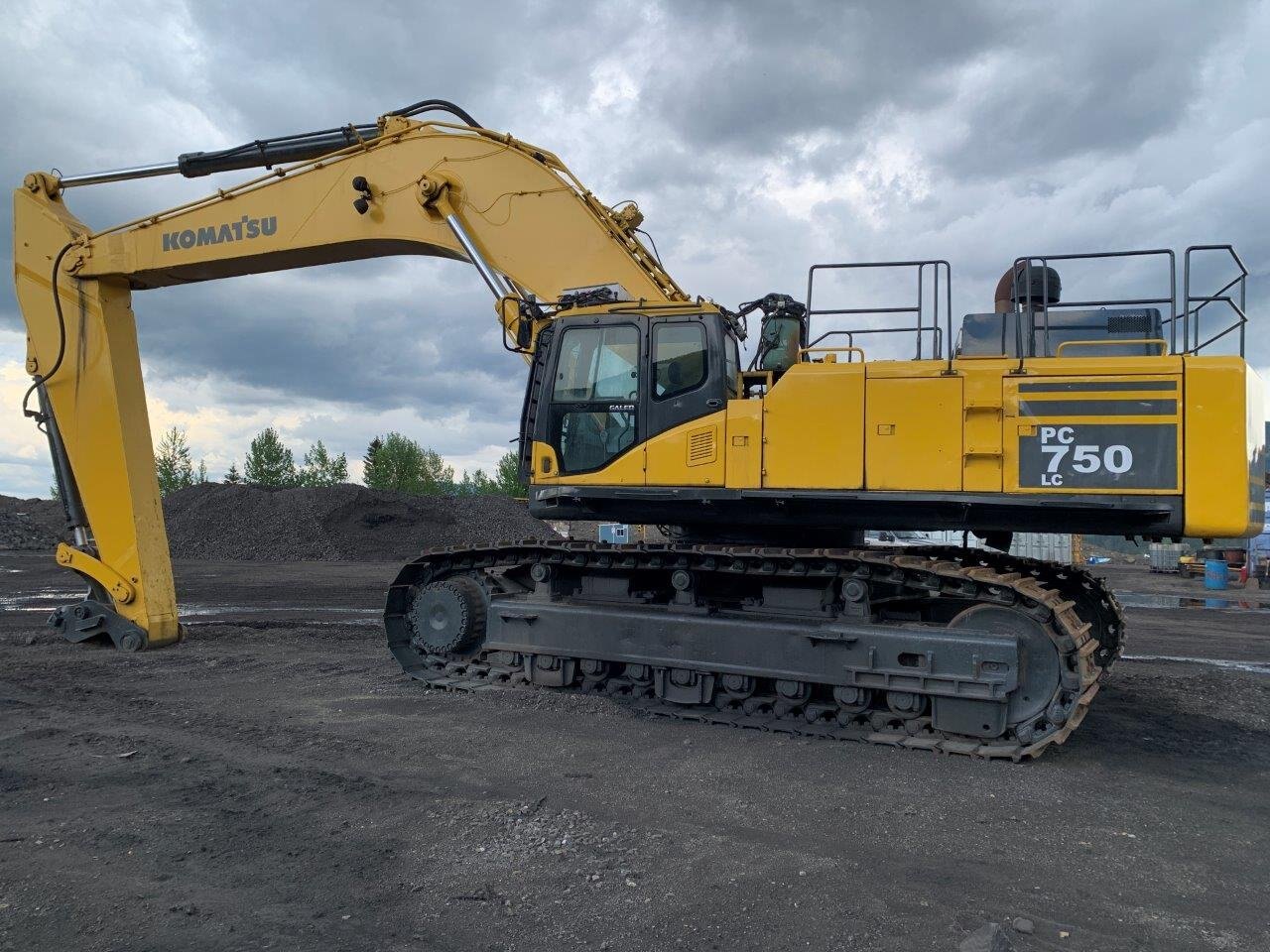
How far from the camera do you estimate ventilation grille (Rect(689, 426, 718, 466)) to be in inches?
272

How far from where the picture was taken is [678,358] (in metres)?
7.16

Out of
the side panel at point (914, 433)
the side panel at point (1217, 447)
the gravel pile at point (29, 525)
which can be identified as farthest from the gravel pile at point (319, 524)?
the side panel at point (1217, 447)

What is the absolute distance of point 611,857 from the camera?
14.1ft

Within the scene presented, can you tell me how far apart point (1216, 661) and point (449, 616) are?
9837mm

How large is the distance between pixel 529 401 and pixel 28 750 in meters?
4.63

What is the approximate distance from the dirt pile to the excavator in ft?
79.8

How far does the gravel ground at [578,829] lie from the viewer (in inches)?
144

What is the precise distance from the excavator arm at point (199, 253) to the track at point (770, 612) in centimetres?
260

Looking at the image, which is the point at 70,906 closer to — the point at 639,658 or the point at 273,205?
the point at 639,658

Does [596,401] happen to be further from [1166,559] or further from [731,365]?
[1166,559]

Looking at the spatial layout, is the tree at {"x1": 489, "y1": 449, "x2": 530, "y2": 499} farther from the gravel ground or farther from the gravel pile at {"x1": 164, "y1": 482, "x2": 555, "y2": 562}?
the gravel ground

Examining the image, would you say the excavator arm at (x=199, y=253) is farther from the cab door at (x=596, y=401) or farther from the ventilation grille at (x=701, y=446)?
the ventilation grille at (x=701, y=446)

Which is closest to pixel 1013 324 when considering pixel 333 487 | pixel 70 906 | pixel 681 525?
pixel 681 525

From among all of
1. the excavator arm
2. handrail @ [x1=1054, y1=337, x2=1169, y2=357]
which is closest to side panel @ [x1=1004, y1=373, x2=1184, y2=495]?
handrail @ [x1=1054, y1=337, x2=1169, y2=357]
